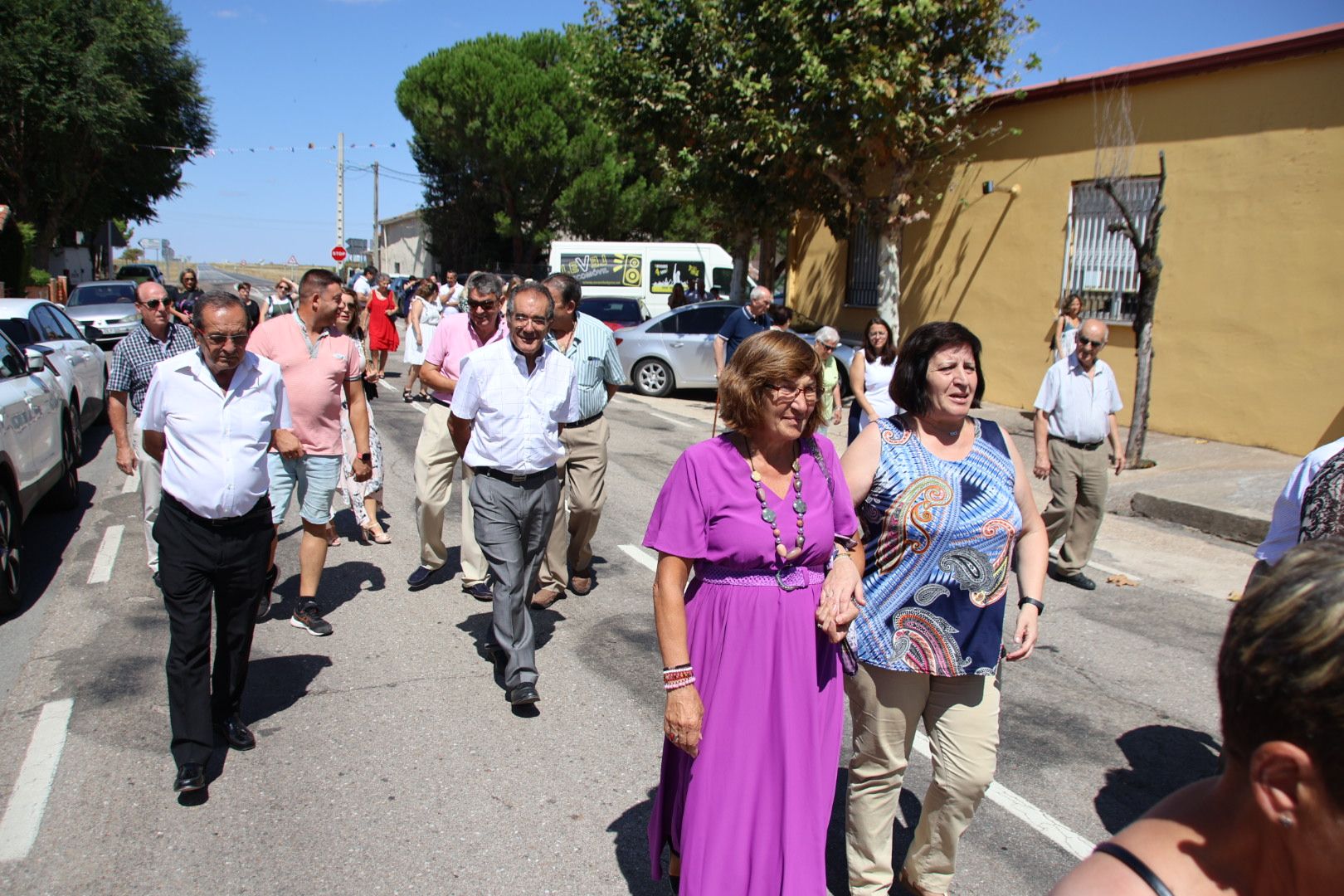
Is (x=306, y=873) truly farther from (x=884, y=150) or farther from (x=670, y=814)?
(x=884, y=150)

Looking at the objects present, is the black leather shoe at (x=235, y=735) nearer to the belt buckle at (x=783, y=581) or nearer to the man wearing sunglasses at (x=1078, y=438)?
the belt buckle at (x=783, y=581)

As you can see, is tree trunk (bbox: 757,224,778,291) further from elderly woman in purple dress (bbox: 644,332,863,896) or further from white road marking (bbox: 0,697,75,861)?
elderly woman in purple dress (bbox: 644,332,863,896)

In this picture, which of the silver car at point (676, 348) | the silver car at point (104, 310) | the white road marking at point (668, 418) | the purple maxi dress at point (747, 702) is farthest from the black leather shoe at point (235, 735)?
the silver car at point (104, 310)

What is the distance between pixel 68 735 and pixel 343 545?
3373mm

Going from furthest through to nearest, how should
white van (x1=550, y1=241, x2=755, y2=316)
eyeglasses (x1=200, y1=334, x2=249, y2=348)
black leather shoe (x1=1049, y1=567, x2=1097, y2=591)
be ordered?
white van (x1=550, y1=241, x2=755, y2=316), black leather shoe (x1=1049, y1=567, x2=1097, y2=591), eyeglasses (x1=200, y1=334, x2=249, y2=348)

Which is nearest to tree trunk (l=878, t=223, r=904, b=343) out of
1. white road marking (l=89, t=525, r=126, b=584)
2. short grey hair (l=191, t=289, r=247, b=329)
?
white road marking (l=89, t=525, r=126, b=584)

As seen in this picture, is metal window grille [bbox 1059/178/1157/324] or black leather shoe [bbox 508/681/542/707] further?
metal window grille [bbox 1059/178/1157/324]

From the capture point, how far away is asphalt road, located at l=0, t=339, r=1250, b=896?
11.5ft

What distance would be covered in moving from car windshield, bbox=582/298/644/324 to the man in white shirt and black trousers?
659 inches

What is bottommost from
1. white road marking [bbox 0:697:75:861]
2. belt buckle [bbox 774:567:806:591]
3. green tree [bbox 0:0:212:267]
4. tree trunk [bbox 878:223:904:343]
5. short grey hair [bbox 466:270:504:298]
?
white road marking [bbox 0:697:75:861]

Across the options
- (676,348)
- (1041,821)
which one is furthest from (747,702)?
(676,348)

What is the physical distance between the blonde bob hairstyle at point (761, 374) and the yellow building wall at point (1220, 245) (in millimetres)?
10631

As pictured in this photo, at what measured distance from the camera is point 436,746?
14.4ft

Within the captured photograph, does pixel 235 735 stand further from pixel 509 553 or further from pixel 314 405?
pixel 314 405
